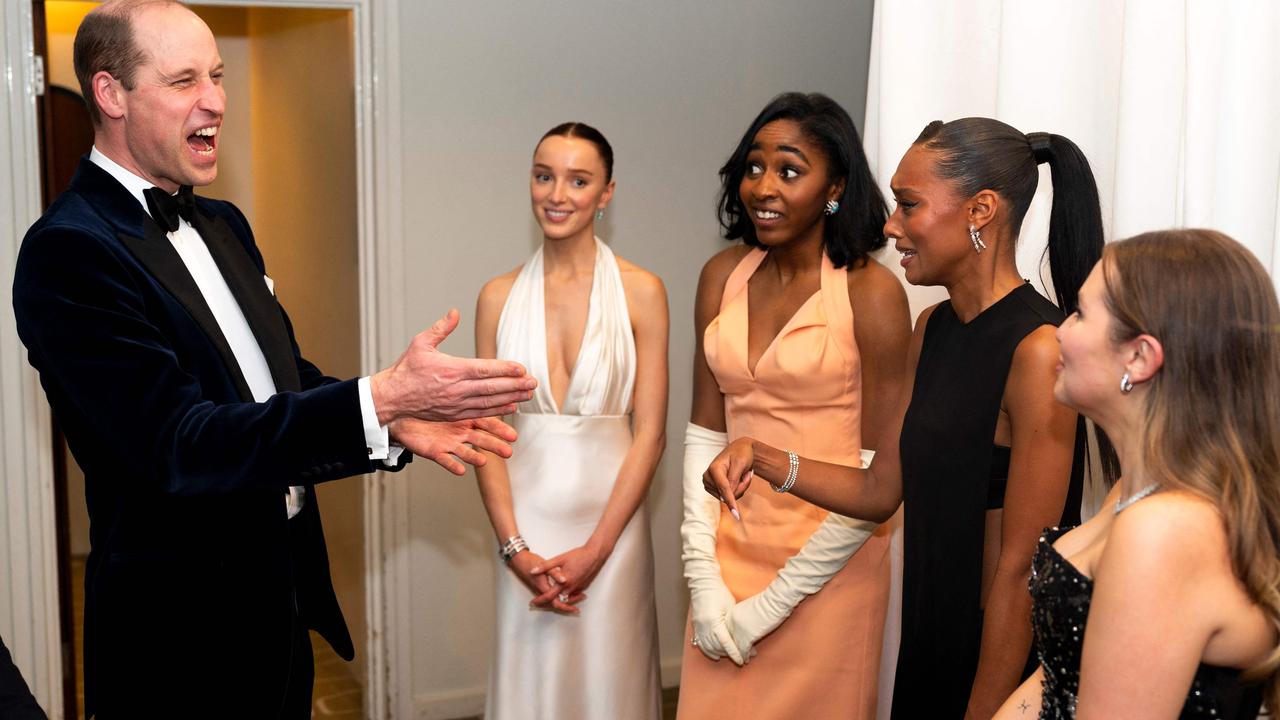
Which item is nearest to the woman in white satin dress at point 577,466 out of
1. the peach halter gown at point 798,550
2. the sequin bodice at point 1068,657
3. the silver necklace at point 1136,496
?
the peach halter gown at point 798,550

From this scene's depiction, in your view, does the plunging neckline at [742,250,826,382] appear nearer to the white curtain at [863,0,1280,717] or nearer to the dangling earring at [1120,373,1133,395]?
the white curtain at [863,0,1280,717]

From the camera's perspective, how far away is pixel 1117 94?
8.50 ft

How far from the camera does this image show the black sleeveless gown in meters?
2.08

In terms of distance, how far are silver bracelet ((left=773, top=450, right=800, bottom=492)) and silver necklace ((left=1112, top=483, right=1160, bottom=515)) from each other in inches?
36.7

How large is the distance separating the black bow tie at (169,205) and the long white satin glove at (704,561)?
1308mm

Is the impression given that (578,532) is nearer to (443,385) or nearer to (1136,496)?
(443,385)

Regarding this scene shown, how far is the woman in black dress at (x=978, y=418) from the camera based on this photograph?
1.98m

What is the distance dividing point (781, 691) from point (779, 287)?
940mm

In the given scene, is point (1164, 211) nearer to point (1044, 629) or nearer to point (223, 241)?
point (1044, 629)

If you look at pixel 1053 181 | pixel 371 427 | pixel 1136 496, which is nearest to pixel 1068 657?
pixel 1136 496

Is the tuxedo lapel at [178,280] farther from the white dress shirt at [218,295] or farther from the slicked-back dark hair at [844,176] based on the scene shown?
the slicked-back dark hair at [844,176]

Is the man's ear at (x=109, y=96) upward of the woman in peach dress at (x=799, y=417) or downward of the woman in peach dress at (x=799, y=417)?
upward

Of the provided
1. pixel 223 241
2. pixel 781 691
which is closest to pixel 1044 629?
pixel 781 691

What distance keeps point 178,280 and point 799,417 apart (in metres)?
1.38
